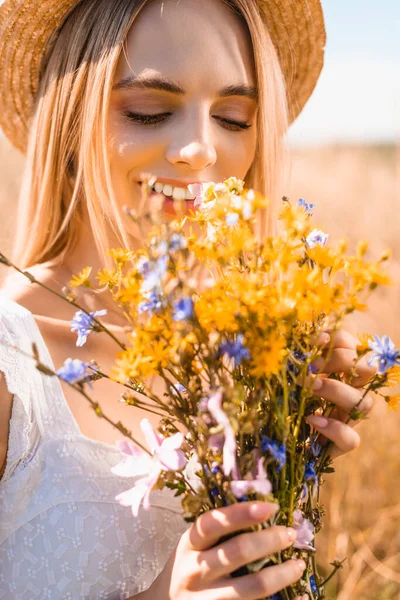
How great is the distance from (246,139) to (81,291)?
521 millimetres

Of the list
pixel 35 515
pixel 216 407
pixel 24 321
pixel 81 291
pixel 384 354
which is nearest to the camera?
pixel 216 407

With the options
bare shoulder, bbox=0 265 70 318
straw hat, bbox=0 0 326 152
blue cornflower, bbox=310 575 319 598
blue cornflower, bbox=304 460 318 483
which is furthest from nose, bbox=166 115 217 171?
blue cornflower, bbox=310 575 319 598

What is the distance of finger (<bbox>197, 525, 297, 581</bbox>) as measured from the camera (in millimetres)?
743

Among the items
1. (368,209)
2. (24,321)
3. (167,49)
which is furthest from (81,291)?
(368,209)

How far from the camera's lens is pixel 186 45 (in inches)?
51.4

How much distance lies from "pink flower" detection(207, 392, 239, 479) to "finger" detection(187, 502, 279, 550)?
0.06 meters

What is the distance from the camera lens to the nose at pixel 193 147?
1.24m

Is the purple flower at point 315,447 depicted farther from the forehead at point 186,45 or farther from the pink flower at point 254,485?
the forehead at point 186,45

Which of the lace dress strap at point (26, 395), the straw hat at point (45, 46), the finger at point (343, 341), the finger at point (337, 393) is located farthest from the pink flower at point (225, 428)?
the straw hat at point (45, 46)

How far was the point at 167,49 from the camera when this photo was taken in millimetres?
1307

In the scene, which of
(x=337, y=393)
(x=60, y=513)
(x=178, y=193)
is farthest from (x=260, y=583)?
(x=178, y=193)

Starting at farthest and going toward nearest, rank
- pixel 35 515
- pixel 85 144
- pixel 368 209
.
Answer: pixel 368 209, pixel 85 144, pixel 35 515

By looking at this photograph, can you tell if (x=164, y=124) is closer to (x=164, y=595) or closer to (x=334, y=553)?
(x=164, y=595)

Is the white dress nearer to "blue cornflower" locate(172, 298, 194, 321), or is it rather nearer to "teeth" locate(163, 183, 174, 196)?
"teeth" locate(163, 183, 174, 196)
